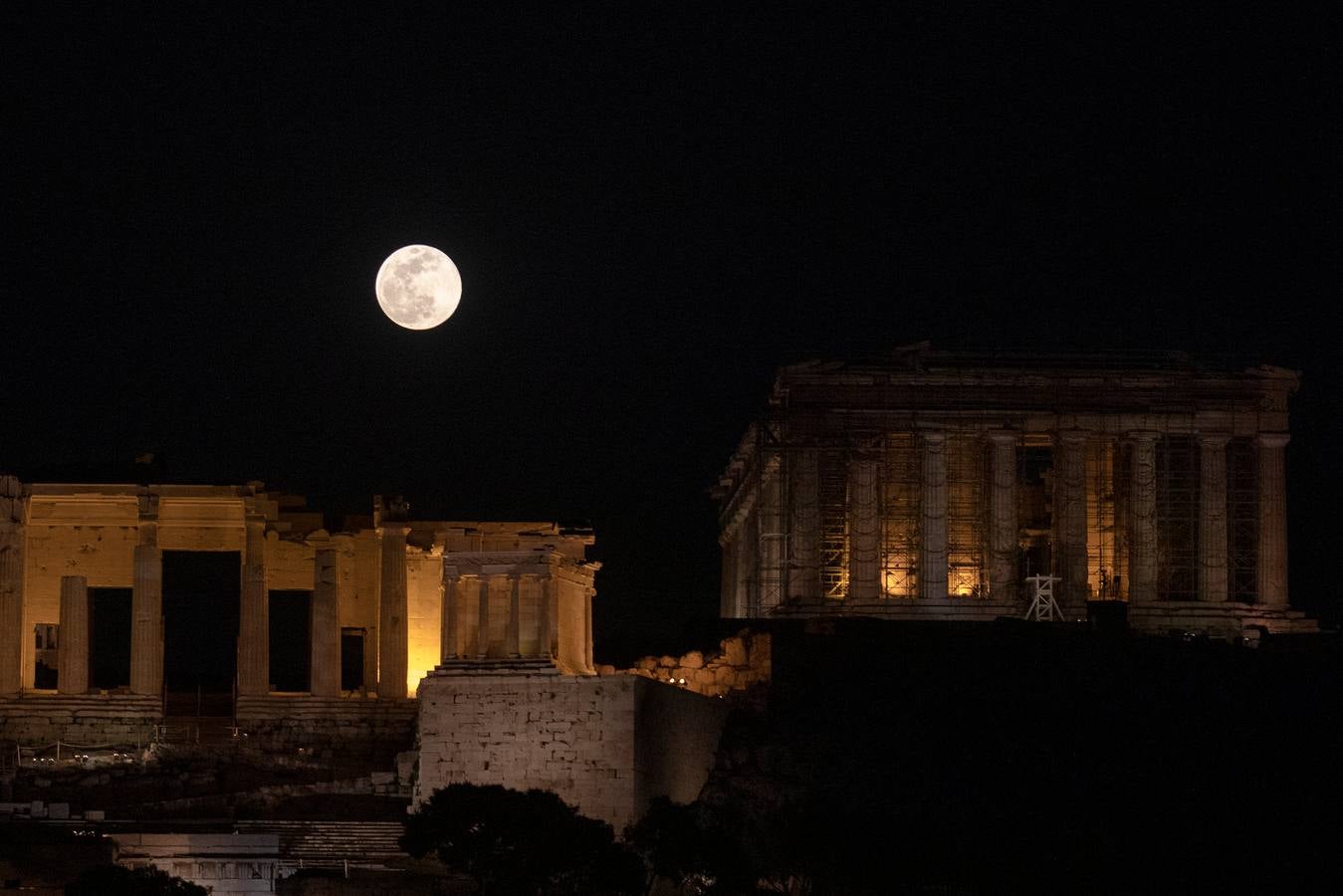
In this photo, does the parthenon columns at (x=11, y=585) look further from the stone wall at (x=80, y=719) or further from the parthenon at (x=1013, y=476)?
the parthenon at (x=1013, y=476)

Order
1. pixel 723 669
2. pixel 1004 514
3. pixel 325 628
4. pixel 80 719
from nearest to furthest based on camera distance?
1. pixel 723 669
2. pixel 80 719
3. pixel 325 628
4. pixel 1004 514

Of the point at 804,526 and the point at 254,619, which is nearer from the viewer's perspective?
the point at 254,619

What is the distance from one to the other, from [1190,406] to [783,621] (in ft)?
62.2

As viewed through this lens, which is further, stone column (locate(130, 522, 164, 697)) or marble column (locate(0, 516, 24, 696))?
stone column (locate(130, 522, 164, 697))

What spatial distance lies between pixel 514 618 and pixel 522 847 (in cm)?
1162

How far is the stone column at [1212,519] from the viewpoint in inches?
3718

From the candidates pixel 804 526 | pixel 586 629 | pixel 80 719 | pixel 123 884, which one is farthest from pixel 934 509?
pixel 123 884

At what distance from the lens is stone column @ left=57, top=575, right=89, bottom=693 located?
279 feet

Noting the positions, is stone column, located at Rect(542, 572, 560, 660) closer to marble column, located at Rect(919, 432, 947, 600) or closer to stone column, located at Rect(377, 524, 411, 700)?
stone column, located at Rect(377, 524, 411, 700)

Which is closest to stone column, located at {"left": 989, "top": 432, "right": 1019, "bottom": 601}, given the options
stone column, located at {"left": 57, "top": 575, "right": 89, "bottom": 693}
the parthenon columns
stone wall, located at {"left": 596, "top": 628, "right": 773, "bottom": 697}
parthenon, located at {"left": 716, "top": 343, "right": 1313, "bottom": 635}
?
parthenon, located at {"left": 716, "top": 343, "right": 1313, "bottom": 635}

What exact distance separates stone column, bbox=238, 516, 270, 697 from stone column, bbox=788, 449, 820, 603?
16.9m

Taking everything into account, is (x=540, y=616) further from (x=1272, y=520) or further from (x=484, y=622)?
(x=1272, y=520)

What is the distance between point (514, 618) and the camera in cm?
7650

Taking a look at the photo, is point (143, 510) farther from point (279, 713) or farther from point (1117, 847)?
point (1117, 847)
